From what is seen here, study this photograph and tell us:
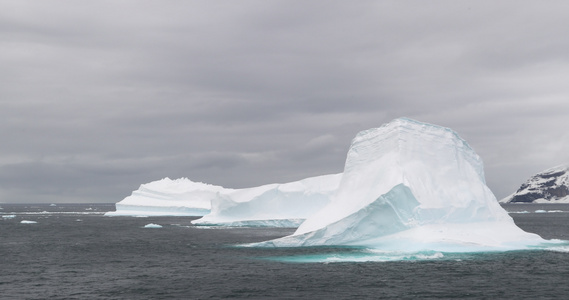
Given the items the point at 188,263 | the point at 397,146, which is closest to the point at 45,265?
the point at 188,263

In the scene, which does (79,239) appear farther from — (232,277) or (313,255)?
(232,277)

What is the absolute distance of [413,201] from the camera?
112 feet

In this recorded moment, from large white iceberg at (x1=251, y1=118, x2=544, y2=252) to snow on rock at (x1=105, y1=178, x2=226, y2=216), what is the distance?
65598 millimetres

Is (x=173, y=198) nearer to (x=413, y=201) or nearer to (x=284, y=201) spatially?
(x=284, y=201)

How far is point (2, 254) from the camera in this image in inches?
1508

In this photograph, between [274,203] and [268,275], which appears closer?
[268,275]

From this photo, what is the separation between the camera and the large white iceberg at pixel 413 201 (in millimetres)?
33750

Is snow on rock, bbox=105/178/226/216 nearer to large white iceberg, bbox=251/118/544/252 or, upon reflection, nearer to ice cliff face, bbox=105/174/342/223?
ice cliff face, bbox=105/174/342/223

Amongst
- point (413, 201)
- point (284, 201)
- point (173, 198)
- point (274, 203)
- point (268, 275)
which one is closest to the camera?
→ point (268, 275)

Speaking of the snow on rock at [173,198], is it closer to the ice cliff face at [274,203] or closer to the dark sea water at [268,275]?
the ice cliff face at [274,203]

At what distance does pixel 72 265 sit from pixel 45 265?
159 cm

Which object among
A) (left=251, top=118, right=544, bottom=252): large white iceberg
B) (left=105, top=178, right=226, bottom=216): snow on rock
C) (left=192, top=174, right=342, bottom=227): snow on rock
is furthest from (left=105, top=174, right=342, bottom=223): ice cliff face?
(left=105, top=178, right=226, bottom=216): snow on rock

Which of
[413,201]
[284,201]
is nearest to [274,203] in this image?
[284,201]

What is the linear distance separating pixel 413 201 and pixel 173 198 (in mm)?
76291
